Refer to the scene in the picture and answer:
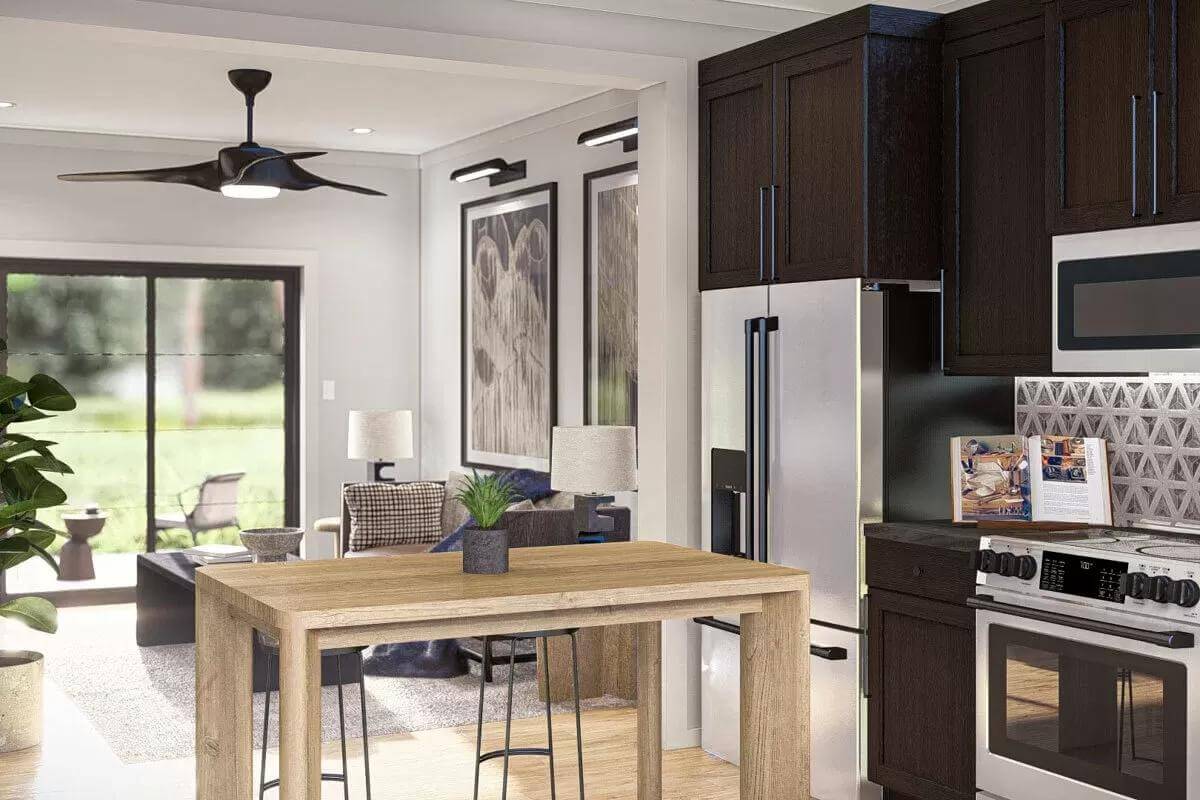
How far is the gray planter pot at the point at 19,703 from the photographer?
16.4 feet

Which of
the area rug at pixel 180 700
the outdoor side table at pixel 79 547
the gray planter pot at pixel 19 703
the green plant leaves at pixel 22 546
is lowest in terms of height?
the area rug at pixel 180 700

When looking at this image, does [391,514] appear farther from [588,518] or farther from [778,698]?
[778,698]

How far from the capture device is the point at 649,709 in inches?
157

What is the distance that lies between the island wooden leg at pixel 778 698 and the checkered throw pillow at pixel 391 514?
423cm

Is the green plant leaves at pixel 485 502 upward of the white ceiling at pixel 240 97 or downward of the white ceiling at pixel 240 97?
downward

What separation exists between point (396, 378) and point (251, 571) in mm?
5594

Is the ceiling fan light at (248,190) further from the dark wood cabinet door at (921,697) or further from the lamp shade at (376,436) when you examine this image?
the dark wood cabinet door at (921,697)

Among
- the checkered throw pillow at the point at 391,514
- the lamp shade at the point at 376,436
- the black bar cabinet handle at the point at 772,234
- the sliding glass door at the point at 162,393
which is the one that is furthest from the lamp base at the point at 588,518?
the sliding glass door at the point at 162,393

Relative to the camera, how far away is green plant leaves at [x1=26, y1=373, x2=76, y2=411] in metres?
4.72

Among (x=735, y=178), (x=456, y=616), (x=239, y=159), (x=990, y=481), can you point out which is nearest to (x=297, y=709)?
(x=456, y=616)

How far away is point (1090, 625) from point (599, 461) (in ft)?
6.88

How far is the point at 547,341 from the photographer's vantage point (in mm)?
7266

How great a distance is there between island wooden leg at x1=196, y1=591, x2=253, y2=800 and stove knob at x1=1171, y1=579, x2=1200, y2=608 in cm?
219

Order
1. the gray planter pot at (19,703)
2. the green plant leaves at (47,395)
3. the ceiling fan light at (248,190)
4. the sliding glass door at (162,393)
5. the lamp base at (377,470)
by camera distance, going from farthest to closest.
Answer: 1. the lamp base at (377,470)
2. the sliding glass door at (162,393)
3. the ceiling fan light at (248,190)
4. the gray planter pot at (19,703)
5. the green plant leaves at (47,395)
